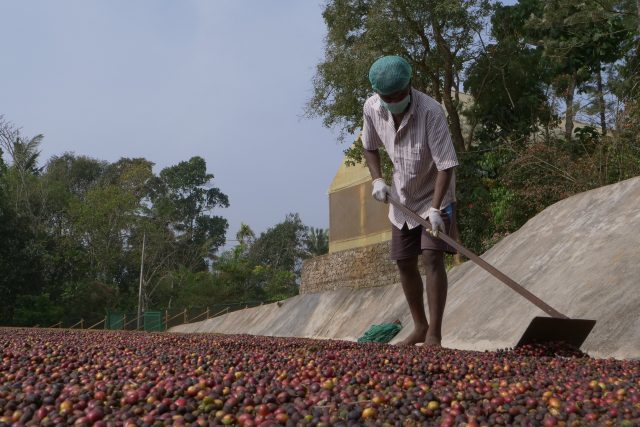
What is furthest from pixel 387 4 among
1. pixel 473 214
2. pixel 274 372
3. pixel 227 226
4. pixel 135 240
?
pixel 227 226

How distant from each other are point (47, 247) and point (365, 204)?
16.4 meters

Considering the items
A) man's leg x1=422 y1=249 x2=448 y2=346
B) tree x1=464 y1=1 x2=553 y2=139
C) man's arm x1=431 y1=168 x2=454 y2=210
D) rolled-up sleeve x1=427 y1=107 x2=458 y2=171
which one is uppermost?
tree x1=464 y1=1 x2=553 y2=139

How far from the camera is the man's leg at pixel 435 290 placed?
384 centimetres

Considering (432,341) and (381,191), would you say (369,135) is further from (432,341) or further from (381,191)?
(432,341)

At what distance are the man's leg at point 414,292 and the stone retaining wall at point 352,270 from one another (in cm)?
676

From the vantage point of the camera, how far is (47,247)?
91.0ft

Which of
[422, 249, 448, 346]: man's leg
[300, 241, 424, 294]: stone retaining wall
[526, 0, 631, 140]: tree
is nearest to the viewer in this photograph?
[422, 249, 448, 346]: man's leg

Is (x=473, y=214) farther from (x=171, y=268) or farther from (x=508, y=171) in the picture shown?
(x=171, y=268)

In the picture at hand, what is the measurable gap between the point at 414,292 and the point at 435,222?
2.01 ft

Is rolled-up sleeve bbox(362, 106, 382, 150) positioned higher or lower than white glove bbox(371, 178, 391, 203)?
higher

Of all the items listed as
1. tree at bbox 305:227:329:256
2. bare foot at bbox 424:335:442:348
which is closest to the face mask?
bare foot at bbox 424:335:442:348

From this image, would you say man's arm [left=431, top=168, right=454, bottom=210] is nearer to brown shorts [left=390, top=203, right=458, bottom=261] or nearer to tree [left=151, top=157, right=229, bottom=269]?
A: brown shorts [left=390, top=203, right=458, bottom=261]

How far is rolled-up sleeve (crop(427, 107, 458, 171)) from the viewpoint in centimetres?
383

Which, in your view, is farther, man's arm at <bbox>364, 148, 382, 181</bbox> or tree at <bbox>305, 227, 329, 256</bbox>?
tree at <bbox>305, 227, 329, 256</bbox>
